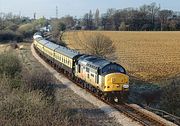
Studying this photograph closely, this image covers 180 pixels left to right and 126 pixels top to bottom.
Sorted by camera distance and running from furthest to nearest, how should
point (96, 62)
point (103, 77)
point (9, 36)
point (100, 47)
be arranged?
1. point (9, 36)
2. point (100, 47)
3. point (96, 62)
4. point (103, 77)

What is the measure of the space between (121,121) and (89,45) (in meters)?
26.2

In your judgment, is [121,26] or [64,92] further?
[121,26]

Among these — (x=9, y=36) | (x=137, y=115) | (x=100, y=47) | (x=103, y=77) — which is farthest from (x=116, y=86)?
(x=9, y=36)

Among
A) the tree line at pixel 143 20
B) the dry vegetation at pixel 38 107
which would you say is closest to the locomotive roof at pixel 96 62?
the dry vegetation at pixel 38 107

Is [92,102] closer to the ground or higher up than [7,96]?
closer to the ground

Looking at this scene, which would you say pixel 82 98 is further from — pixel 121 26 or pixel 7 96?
pixel 121 26

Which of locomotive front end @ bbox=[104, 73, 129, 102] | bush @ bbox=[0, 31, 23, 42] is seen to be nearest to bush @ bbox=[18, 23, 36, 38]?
bush @ bbox=[0, 31, 23, 42]

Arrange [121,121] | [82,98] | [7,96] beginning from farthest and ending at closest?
1. [82,98]
2. [121,121]
3. [7,96]

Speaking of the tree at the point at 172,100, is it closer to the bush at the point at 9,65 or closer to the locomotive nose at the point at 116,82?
the locomotive nose at the point at 116,82

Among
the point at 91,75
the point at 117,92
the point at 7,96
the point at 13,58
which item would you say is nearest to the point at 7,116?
the point at 7,96

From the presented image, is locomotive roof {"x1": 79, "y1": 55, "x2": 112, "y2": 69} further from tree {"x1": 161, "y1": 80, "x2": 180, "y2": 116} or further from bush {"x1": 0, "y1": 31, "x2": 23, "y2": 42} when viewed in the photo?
bush {"x1": 0, "y1": 31, "x2": 23, "y2": 42}

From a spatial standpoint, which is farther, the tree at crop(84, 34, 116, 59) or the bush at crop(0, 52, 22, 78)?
the tree at crop(84, 34, 116, 59)

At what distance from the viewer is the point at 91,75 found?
1005 inches

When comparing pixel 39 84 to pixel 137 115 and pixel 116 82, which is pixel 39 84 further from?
pixel 137 115
